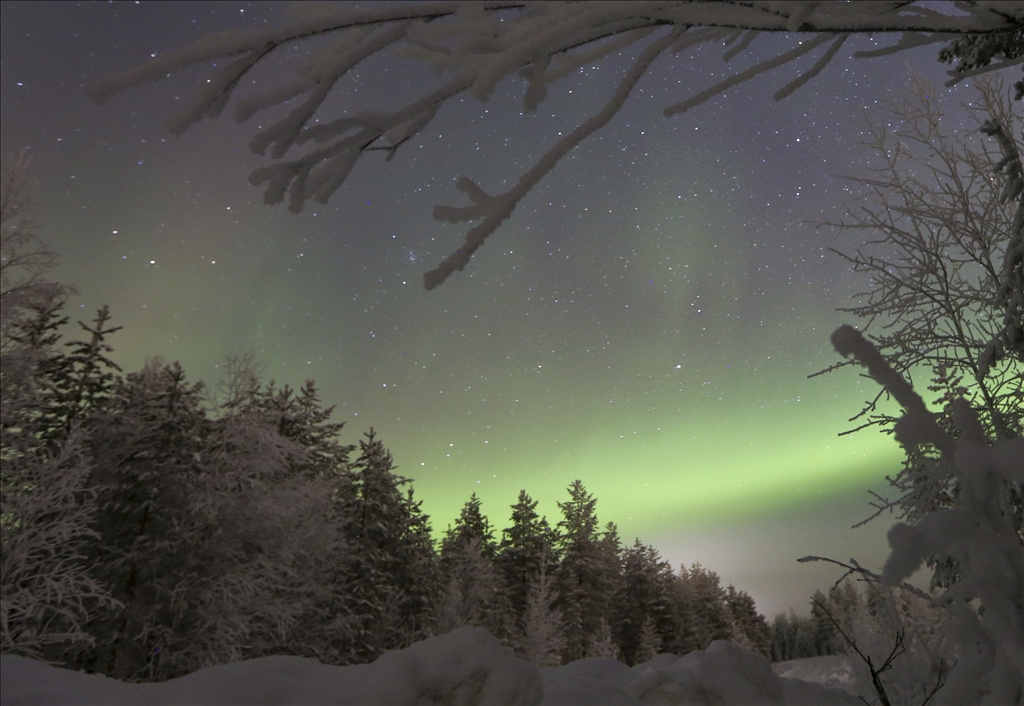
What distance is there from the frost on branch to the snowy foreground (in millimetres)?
2509

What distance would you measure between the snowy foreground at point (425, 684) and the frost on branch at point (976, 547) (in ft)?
8.23

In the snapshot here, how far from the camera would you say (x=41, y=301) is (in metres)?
11.1

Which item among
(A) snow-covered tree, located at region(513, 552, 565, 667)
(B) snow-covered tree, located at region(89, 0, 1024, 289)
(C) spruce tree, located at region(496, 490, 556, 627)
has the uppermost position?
(C) spruce tree, located at region(496, 490, 556, 627)

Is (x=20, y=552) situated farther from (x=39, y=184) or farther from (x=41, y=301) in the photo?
(x=39, y=184)

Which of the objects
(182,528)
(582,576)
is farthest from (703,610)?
(182,528)

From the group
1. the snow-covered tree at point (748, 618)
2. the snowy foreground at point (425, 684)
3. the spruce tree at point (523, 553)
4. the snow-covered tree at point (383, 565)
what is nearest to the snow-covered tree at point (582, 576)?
the spruce tree at point (523, 553)

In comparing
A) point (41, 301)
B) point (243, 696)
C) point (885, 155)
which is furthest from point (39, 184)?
point (885, 155)

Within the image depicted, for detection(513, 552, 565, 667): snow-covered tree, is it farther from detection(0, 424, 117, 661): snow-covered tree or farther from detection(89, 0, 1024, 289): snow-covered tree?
detection(89, 0, 1024, 289): snow-covered tree

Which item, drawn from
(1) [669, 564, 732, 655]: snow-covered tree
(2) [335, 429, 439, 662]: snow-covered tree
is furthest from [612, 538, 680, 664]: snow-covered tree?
(2) [335, 429, 439, 662]: snow-covered tree

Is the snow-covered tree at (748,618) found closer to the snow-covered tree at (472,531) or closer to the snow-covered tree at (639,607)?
the snow-covered tree at (639,607)

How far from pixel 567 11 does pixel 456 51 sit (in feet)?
0.84

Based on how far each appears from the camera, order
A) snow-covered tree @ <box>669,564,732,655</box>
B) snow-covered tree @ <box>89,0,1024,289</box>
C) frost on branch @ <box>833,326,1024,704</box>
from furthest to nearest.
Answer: snow-covered tree @ <box>669,564,732,655</box>
snow-covered tree @ <box>89,0,1024,289</box>
frost on branch @ <box>833,326,1024,704</box>

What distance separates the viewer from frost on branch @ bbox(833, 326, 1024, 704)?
2.49ft

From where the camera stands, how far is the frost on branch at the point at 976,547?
29.9 inches
